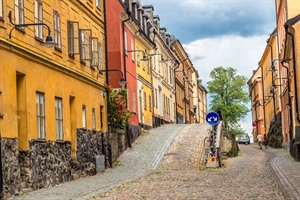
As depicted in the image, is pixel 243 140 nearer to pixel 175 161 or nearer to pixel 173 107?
pixel 173 107

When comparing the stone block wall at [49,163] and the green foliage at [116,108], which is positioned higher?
the green foliage at [116,108]

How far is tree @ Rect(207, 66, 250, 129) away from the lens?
291ft

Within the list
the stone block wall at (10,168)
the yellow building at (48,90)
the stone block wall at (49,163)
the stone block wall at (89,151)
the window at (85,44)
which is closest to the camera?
the stone block wall at (10,168)

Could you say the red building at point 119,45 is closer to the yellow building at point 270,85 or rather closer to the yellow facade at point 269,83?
the yellow building at point 270,85

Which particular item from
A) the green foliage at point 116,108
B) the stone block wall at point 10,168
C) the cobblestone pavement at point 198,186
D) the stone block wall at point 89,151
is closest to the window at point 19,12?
the stone block wall at point 10,168

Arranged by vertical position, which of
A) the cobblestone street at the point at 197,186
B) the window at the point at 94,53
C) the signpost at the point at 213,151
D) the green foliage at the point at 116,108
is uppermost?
the window at the point at 94,53

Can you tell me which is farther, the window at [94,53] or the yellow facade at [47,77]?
the window at [94,53]

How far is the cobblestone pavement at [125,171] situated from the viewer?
1641cm

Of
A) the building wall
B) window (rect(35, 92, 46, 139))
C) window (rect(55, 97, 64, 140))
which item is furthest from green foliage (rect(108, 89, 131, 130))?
the building wall

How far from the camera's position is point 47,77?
64.6ft

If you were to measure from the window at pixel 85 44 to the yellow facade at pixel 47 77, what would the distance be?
0.62 feet

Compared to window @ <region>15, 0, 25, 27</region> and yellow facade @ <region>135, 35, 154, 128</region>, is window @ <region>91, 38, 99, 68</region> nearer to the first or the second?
window @ <region>15, 0, 25, 27</region>

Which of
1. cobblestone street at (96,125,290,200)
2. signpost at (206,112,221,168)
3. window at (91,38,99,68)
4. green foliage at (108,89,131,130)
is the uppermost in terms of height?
window at (91,38,99,68)

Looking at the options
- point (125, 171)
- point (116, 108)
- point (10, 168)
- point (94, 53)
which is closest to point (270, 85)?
point (116, 108)
